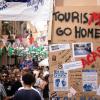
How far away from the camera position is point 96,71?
303 inches

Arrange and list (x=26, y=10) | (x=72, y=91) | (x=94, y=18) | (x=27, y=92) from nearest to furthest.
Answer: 1. (x=27, y=92)
2. (x=72, y=91)
3. (x=94, y=18)
4. (x=26, y=10)

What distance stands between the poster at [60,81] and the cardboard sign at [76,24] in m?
0.54

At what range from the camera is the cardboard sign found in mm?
7738

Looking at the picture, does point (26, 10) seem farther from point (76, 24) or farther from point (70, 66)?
point (70, 66)

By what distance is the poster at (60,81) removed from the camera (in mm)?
7684

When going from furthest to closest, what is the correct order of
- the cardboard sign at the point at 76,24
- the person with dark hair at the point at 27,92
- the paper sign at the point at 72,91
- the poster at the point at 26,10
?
the poster at the point at 26,10, the cardboard sign at the point at 76,24, the paper sign at the point at 72,91, the person with dark hair at the point at 27,92

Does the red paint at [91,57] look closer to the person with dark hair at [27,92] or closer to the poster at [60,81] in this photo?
the poster at [60,81]

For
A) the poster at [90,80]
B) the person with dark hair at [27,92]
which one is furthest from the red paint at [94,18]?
the person with dark hair at [27,92]

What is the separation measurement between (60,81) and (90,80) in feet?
1.62

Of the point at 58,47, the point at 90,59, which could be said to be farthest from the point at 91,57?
the point at 58,47

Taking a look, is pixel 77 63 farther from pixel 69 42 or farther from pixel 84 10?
pixel 84 10

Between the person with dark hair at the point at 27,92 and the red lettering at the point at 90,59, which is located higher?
the red lettering at the point at 90,59

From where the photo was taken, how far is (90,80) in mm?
7715

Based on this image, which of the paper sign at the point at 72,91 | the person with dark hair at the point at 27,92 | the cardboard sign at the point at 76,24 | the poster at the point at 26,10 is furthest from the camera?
the poster at the point at 26,10
